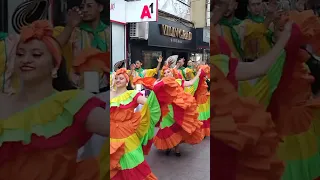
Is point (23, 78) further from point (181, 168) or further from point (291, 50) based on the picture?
point (181, 168)

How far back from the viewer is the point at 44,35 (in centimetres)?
132

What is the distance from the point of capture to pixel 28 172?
139 cm

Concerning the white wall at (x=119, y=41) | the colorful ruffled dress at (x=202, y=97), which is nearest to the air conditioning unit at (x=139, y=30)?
the white wall at (x=119, y=41)

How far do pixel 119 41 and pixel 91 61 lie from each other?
665 cm

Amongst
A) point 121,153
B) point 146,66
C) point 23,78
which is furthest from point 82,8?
point 146,66

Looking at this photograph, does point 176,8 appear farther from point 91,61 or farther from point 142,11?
point 91,61

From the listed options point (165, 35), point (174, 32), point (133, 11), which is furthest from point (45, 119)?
point (174, 32)

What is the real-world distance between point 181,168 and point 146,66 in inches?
226

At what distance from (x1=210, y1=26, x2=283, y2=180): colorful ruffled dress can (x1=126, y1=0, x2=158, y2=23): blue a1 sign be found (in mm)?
5982

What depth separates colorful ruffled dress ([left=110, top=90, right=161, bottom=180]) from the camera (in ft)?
8.02

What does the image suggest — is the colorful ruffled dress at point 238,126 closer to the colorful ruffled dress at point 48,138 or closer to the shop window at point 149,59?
the colorful ruffled dress at point 48,138

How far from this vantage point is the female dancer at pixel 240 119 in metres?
1.24

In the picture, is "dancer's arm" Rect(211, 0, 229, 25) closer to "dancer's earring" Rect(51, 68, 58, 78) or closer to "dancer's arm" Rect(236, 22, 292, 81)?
"dancer's arm" Rect(236, 22, 292, 81)

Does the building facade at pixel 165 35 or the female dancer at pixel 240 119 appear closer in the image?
the female dancer at pixel 240 119
